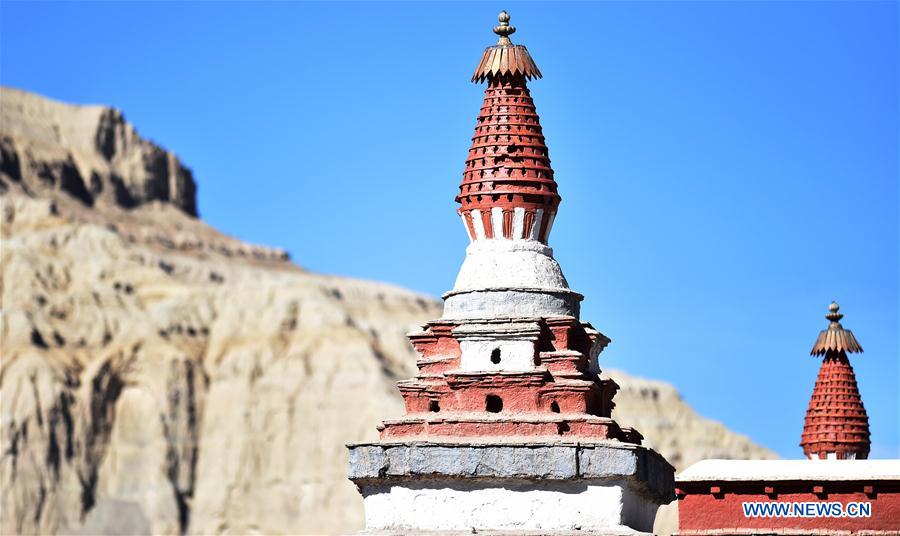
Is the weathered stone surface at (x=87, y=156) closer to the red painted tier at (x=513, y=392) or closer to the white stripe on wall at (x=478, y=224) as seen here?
the white stripe on wall at (x=478, y=224)

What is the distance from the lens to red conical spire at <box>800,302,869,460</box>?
1645 inches

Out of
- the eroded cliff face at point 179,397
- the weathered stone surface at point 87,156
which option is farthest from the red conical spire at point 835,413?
the weathered stone surface at point 87,156

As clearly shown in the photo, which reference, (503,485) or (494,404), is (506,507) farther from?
(494,404)

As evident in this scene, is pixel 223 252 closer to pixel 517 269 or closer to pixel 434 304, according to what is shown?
pixel 434 304

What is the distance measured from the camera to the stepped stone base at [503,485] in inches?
1001

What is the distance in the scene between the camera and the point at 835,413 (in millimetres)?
41938

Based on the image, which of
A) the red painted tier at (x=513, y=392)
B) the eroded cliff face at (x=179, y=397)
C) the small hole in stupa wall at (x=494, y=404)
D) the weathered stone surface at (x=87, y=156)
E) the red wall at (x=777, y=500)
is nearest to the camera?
the red painted tier at (x=513, y=392)

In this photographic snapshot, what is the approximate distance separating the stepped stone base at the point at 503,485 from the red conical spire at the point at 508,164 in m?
3.46

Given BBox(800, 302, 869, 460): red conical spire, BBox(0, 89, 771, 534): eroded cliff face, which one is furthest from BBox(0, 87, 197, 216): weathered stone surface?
BBox(800, 302, 869, 460): red conical spire

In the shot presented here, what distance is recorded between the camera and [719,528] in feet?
93.0

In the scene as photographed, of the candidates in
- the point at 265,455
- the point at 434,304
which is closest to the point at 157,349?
Result: the point at 265,455

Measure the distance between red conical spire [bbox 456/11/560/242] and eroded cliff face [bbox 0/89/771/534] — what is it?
75891 mm

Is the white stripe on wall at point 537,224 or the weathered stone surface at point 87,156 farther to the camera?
the weathered stone surface at point 87,156

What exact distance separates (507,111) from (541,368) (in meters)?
3.83
